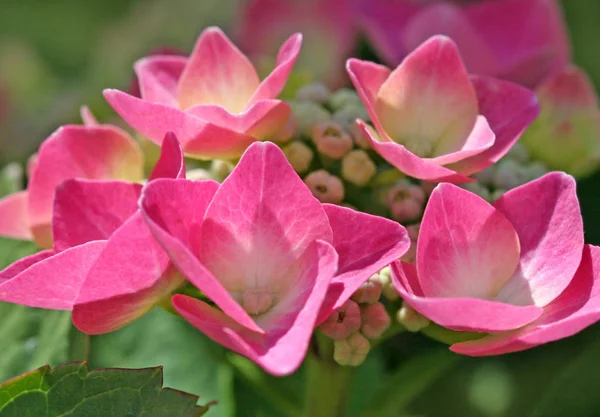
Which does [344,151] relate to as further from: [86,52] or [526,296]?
[86,52]

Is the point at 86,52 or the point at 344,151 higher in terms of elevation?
the point at 344,151

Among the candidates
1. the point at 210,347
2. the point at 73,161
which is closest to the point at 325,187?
the point at 73,161

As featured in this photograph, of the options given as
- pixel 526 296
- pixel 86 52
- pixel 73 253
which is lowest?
pixel 86 52

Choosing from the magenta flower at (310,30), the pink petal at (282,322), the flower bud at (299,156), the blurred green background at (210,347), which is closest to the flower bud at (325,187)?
the flower bud at (299,156)

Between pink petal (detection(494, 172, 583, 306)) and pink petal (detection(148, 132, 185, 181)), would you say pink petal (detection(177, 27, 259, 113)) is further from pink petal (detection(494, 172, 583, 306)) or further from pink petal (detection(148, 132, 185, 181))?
pink petal (detection(494, 172, 583, 306))

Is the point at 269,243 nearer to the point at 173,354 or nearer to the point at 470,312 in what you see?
the point at 470,312

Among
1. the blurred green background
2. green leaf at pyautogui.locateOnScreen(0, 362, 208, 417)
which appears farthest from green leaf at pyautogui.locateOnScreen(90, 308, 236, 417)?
green leaf at pyautogui.locateOnScreen(0, 362, 208, 417)

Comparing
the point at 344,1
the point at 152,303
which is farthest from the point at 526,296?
the point at 344,1
